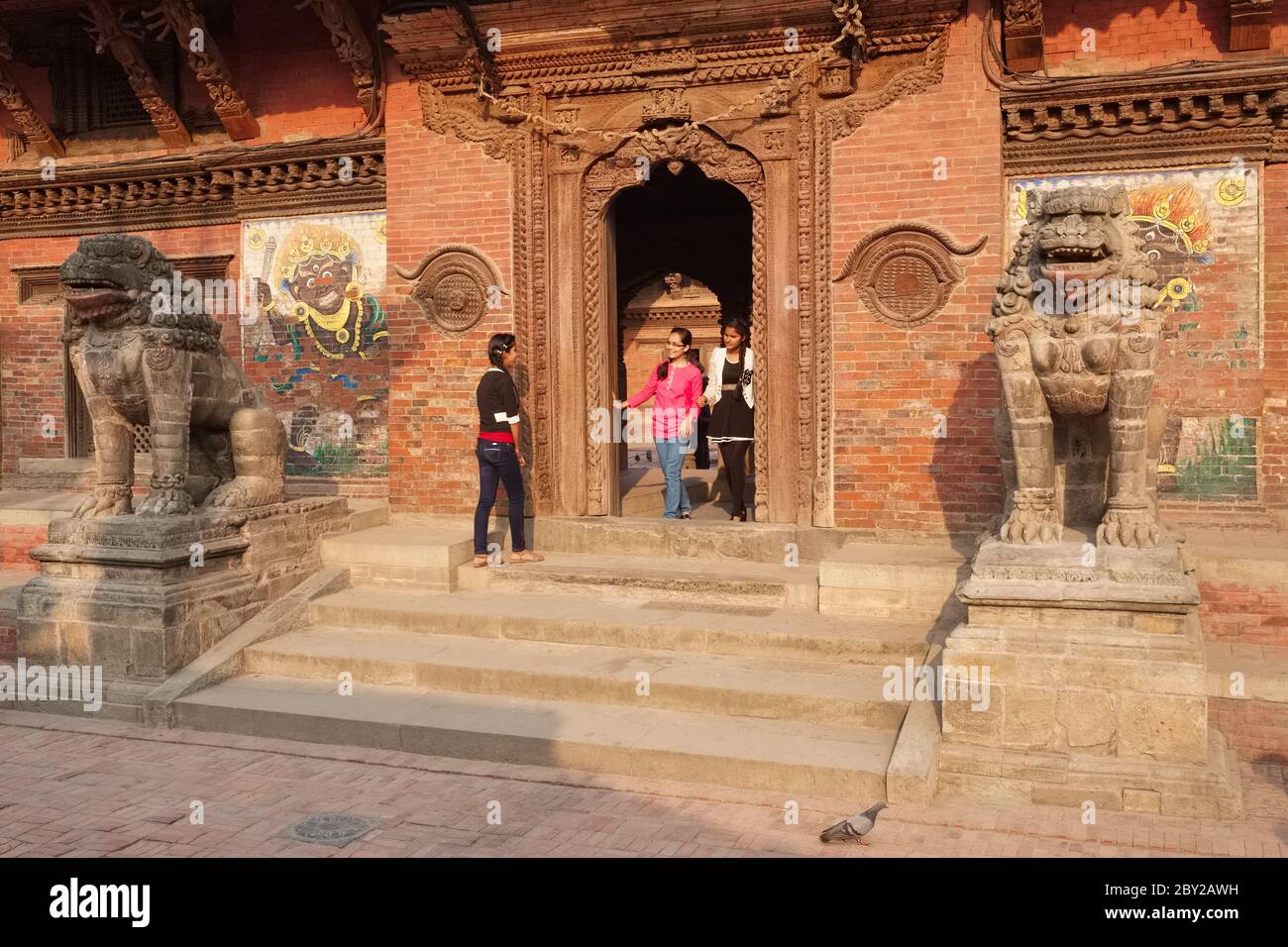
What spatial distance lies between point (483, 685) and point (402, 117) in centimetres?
604

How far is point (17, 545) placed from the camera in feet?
36.1

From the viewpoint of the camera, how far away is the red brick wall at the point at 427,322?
33.3 ft

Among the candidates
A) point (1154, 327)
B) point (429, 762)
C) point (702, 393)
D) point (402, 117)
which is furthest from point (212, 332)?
point (1154, 327)

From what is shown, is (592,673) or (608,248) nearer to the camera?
(592,673)

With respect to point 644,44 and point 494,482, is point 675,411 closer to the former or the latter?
point 494,482

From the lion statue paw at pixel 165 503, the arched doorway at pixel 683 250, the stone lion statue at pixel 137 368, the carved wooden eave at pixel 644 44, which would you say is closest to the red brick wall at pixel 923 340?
the carved wooden eave at pixel 644 44

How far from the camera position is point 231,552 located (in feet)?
26.8

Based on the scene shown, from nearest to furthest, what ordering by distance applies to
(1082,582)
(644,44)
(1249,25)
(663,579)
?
(1082,582), (663,579), (1249,25), (644,44)

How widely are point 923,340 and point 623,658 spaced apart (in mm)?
3880

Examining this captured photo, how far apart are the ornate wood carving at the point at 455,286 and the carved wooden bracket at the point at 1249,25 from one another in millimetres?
6497

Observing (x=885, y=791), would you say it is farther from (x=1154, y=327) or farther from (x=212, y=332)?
(x=212, y=332)

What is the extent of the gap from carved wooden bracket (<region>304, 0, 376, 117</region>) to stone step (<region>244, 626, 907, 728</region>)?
578 cm

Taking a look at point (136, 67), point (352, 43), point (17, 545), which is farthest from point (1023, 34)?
point (17, 545)

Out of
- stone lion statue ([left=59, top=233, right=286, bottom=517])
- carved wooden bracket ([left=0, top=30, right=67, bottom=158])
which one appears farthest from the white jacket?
carved wooden bracket ([left=0, top=30, right=67, bottom=158])
